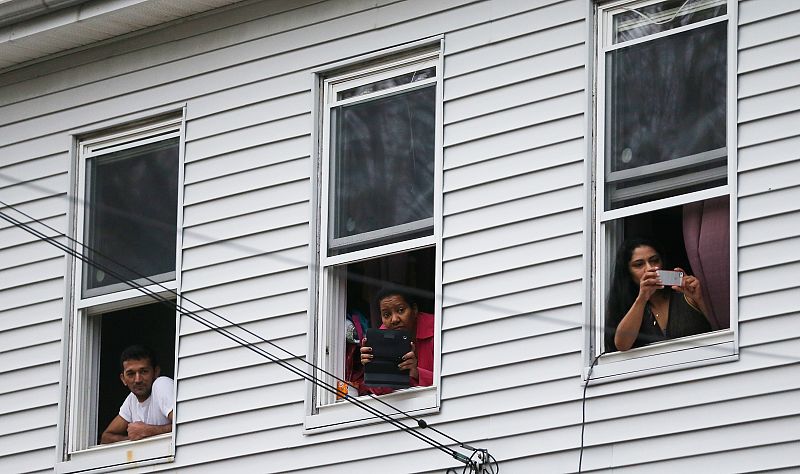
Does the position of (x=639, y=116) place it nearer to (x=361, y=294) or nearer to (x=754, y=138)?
(x=754, y=138)

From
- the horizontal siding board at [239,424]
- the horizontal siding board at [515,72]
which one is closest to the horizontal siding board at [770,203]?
the horizontal siding board at [515,72]

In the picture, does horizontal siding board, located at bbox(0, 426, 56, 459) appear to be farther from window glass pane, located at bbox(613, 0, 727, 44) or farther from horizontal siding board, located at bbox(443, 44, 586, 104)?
window glass pane, located at bbox(613, 0, 727, 44)

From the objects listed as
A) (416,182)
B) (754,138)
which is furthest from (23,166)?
(754,138)

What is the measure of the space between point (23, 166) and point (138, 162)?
1032 millimetres

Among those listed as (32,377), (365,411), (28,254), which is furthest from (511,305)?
(28,254)

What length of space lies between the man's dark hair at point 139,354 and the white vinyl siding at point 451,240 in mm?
509

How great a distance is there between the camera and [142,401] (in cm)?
1282

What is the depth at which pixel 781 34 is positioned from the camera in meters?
10.2

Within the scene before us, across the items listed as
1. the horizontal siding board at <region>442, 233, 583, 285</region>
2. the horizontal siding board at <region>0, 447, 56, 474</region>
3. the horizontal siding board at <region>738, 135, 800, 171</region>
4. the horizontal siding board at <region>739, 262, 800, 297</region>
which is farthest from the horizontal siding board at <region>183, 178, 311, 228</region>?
the horizontal siding board at <region>739, 262, 800, 297</region>

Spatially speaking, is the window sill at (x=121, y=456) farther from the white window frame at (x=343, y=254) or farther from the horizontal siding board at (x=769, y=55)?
the horizontal siding board at (x=769, y=55)

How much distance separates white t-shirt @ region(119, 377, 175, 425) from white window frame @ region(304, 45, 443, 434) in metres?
1.39

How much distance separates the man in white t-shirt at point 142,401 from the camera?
41.4 ft

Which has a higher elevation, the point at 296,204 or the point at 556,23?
the point at 556,23

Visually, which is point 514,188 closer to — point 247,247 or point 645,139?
point 645,139
